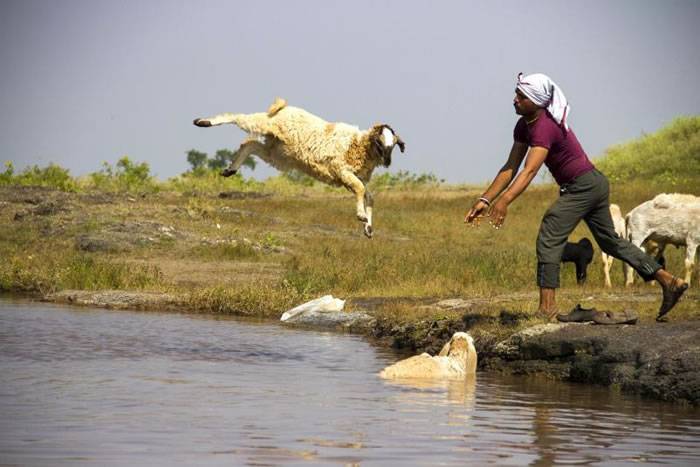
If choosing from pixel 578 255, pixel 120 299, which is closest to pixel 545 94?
pixel 578 255

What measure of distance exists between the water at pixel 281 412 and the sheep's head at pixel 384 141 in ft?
14.7

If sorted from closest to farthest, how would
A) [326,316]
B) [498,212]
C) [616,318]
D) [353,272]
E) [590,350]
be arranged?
[498,212], [590,350], [616,318], [326,316], [353,272]

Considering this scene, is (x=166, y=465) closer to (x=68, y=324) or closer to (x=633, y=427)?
(x=633, y=427)

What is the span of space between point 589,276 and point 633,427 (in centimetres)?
1100

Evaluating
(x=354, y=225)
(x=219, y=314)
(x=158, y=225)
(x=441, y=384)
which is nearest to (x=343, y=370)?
(x=441, y=384)

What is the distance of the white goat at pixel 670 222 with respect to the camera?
18.5 meters

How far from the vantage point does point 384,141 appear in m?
16.7

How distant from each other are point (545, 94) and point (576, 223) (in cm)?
119

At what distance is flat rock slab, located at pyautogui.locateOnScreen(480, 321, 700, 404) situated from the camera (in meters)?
9.94

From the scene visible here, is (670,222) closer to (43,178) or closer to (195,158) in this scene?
(43,178)

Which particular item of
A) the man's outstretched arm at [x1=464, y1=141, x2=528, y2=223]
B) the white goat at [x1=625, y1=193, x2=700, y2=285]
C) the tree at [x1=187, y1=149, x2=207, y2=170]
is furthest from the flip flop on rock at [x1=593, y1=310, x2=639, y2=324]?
the tree at [x1=187, y1=149, x2=207, y2=170]

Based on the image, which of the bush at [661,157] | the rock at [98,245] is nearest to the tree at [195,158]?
the bush at [661,157]

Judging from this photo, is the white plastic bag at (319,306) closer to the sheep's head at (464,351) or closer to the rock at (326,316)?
the rock at (326,316)

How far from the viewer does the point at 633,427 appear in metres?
8.61
